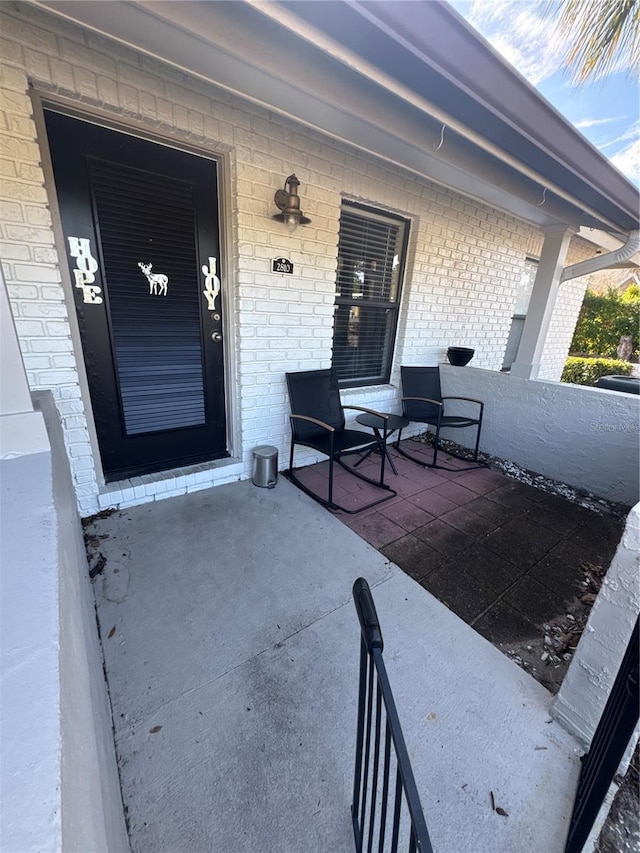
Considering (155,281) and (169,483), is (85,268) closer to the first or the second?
(155,281)

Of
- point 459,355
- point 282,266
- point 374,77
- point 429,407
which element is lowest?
point 429,407

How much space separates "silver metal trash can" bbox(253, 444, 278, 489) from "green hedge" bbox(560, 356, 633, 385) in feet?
22.5

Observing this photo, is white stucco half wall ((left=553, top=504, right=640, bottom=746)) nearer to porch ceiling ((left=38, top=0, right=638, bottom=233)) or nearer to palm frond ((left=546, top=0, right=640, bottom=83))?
porch ceiling ((left=38, top=0, right=638, bottom=233))

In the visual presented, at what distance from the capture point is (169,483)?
2.45 m

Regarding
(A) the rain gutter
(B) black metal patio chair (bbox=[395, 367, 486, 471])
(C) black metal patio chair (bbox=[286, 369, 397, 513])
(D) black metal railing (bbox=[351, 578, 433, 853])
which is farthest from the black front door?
(A) the rain gutter

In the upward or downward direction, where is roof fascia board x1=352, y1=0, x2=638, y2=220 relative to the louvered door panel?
upward

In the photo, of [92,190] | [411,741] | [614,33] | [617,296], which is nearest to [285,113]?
[92,190]

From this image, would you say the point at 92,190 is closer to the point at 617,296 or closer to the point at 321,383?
the point at 321,383

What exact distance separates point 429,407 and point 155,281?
2.62 meters

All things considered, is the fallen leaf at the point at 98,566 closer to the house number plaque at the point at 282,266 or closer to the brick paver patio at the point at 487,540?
the brick paver patio at the point at 487,540

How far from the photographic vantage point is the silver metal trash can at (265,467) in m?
2.65

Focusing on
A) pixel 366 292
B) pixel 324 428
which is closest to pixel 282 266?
pixel 366 292

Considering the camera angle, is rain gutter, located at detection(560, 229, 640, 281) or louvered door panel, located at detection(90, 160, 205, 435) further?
rain gutter, located at detection(560, 229, 640, 281)

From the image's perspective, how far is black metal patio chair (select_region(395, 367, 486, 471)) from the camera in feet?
10.6
